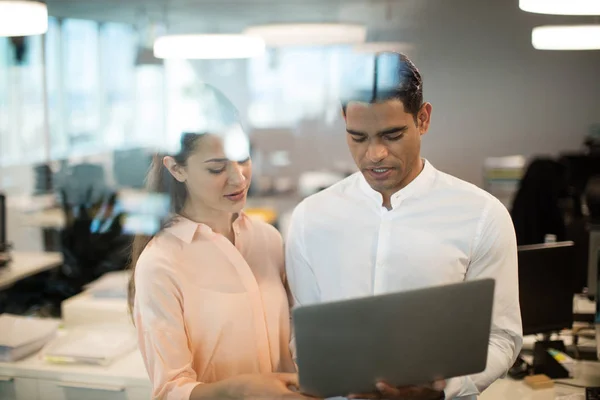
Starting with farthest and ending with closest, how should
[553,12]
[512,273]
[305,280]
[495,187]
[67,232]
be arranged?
1. [67,232]
2. [495,187]
3. [553,12]
4. [305,280]
5. [512,273]

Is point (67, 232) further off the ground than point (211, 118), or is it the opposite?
point (211, 118)

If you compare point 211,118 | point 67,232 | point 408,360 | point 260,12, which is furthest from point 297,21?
point 67,232

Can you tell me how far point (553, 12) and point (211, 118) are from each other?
0.96 m

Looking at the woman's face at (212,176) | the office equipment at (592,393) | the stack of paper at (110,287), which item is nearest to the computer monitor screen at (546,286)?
the office equipment at (592,393)

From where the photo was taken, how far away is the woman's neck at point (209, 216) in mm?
1560

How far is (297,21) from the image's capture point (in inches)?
80.8

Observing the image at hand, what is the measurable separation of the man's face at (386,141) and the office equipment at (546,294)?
0.70 meters

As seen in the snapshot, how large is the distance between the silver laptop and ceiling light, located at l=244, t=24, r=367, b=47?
0.96 meters

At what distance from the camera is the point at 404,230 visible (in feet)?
4.82

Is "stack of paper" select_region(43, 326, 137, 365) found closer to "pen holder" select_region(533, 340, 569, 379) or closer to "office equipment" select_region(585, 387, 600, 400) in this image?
"pen holder" select_region(533, 340, 569, 379)

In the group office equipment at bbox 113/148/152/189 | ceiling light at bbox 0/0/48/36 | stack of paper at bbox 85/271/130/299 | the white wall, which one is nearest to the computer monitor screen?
the white wall

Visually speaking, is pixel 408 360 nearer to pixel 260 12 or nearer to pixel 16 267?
pixel 260 12

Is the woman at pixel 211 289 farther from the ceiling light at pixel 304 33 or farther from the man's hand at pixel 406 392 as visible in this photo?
the ceiling light at pixel 304 33

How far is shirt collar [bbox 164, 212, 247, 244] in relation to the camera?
5.09ft
